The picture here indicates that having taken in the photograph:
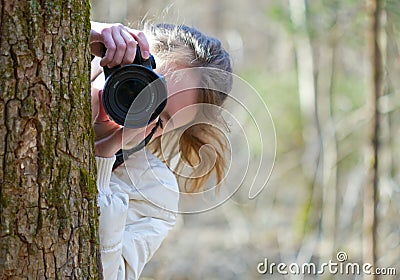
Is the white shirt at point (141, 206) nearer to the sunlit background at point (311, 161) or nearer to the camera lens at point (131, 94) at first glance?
the camera lens at point (131, 94)

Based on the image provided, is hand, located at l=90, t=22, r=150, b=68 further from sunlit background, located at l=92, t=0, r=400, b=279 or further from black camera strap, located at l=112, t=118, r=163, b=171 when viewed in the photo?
sunlit background, located at l=92, t=0, r=400, b=279

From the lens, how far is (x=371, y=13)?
283cm

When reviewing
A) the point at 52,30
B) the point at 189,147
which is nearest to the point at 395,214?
the point at 189,147

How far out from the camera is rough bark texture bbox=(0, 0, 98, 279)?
41.4 inches

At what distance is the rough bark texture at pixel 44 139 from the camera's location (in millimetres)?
1052

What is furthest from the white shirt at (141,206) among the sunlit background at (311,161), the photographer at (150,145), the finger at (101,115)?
the sunlit background at (311,161)

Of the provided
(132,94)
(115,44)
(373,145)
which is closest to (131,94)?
(132,94)

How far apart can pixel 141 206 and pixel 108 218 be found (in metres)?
0.29

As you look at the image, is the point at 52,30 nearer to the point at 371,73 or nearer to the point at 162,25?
the point at 162,25

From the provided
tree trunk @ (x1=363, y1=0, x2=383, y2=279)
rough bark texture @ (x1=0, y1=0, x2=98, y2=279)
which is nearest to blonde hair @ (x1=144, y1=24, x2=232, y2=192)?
rough bark texture @ (x1=0, y1=0, x2=98, y2=279)

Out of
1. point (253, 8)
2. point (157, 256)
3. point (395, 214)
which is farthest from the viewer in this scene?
point (253, 8)

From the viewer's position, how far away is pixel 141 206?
5.35 feet

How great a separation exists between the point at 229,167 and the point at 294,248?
4.01 meters

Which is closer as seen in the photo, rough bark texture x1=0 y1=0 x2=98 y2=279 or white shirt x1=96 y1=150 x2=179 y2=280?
rough bark texture x1=0 y1=0 x2=98 y2=279
